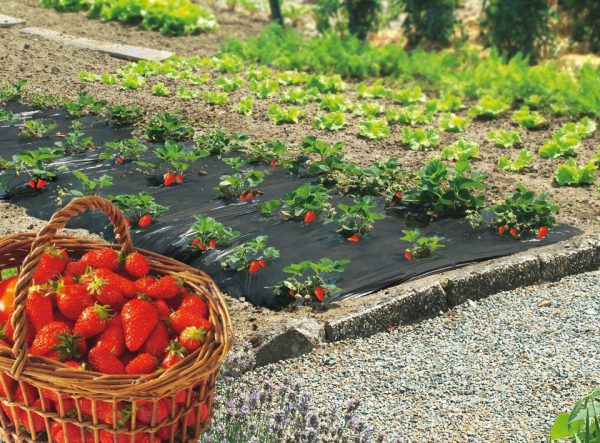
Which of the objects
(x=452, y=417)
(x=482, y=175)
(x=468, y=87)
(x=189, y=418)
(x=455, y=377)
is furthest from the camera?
(x=468, y=87)

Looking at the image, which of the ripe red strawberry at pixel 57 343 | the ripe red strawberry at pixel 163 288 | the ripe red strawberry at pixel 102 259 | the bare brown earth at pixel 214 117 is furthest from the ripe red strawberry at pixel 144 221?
the ripe red strawberry at pixel 57 343

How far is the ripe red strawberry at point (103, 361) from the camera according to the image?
108 inches

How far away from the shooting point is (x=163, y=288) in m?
3.04

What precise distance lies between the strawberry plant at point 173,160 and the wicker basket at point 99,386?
2.90 m

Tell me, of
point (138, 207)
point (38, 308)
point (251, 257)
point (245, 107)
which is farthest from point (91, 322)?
point (245, 107)

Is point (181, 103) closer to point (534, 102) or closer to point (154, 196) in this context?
point (154, 196)

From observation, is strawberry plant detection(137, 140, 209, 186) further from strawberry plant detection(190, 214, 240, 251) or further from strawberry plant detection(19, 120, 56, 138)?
strawberry plant detection(19, 120, 56, 138)

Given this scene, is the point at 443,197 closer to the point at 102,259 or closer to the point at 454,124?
the point at 454,124

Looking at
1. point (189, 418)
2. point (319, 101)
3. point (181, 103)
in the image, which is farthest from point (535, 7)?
point (189, 418)

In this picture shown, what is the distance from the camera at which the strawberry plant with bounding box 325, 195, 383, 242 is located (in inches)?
202

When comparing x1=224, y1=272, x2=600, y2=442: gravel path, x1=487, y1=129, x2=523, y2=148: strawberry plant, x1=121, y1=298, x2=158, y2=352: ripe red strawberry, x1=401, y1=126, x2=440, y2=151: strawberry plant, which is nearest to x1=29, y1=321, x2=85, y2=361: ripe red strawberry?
x1=121, y1=298, x2=158, y2=352: ripe red strawberry

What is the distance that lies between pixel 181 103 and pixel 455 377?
4958 millimetres

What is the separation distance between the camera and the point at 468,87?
8.91 metres

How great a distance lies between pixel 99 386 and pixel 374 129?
5082mm
